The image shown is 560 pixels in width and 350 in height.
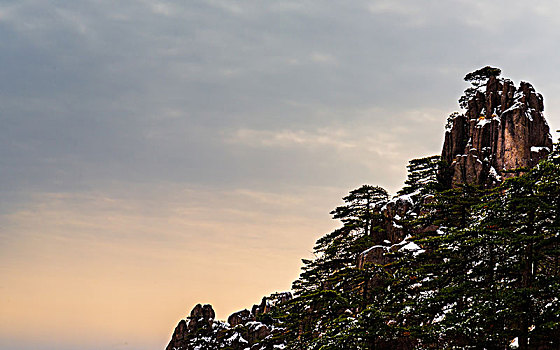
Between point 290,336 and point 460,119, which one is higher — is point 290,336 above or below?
below

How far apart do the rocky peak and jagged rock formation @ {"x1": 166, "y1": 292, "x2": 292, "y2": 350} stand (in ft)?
124

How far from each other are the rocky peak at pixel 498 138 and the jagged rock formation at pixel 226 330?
37.9m

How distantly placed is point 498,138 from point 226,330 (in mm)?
59326

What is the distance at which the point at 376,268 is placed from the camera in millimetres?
38938

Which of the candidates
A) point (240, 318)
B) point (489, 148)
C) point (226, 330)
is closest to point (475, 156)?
point (489, 148)

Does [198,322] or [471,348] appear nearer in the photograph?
[471,348]

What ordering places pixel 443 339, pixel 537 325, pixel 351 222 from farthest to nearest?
pixel 351 222
pixel 443 339
pixel 537 325

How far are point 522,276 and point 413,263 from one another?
13716 millimetres

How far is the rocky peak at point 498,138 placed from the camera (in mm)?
52219

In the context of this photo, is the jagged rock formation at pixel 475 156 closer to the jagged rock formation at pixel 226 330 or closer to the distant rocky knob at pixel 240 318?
the jagged rock formation at pixel 226 330

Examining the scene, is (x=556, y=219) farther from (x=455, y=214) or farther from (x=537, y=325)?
(x=455, y=214)

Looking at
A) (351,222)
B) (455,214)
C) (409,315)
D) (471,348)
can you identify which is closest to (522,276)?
(471,348)

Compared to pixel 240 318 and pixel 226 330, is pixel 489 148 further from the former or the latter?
pixel 240 318

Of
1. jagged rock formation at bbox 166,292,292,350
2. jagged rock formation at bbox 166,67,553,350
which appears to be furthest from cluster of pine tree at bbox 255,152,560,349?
jagged rock formation at bbox 166,292,292,350
